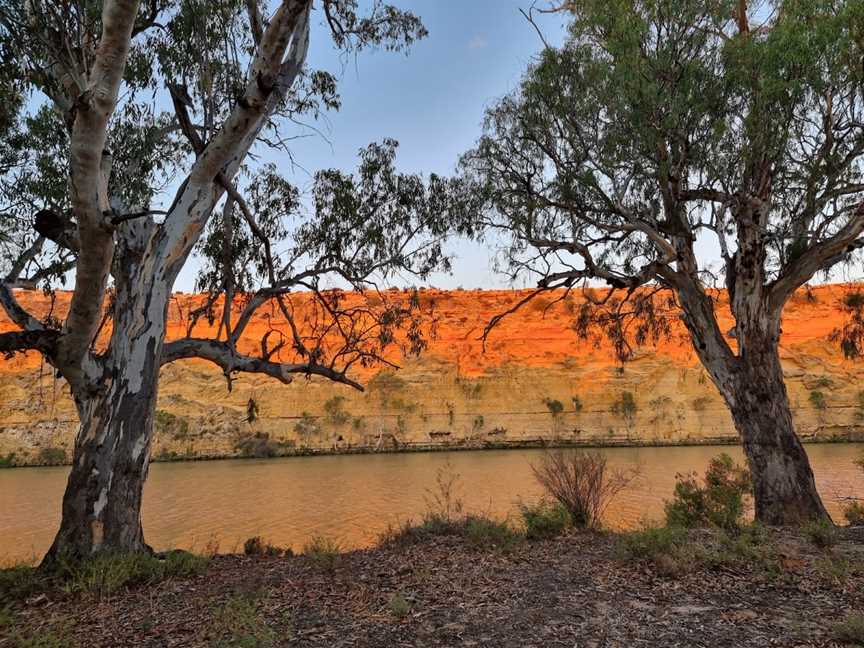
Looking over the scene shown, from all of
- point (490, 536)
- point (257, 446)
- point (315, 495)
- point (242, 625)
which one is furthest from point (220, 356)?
point (257, 446)

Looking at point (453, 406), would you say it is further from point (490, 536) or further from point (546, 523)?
point (490, 536)

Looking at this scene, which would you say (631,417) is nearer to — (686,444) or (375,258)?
(686,444)

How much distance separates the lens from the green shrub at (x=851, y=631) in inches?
101

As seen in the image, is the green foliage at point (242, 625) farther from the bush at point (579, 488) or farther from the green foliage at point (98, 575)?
the bush at point (579, 488)

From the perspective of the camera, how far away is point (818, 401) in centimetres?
2409

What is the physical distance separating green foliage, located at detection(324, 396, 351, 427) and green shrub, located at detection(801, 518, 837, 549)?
70.5 feet

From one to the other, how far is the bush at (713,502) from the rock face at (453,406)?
15.8 meters

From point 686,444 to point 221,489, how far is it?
18466mm

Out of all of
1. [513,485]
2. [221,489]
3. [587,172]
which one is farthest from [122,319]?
[221,489]

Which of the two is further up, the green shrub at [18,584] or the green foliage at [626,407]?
the green foliage at [626,407]

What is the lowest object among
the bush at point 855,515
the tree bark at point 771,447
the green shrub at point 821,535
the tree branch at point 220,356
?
the bush at point 855,515

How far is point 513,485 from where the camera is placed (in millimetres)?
13195

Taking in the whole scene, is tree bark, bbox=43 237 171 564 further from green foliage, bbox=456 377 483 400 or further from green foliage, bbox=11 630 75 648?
green foliage, bbox=456 377 483 400

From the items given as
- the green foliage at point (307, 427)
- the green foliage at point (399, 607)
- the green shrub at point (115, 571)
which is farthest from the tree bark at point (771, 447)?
the green foliage at point (307, 427)
